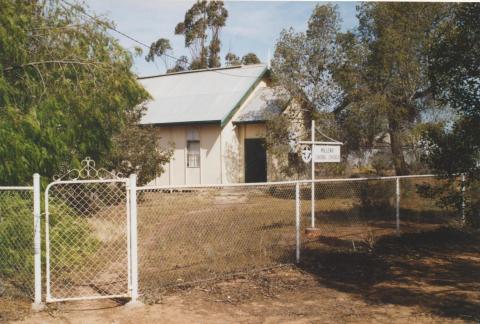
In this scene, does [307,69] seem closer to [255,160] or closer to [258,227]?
[255,160]

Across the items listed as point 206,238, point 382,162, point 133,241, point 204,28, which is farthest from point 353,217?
point 204,28

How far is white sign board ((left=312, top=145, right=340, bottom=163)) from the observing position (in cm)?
1019

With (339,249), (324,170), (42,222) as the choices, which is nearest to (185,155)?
(324,170)

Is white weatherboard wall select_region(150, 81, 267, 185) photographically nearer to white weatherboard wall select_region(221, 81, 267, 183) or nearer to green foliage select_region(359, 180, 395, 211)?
white weatherboard wall select_region(221, 81, 267, 183)

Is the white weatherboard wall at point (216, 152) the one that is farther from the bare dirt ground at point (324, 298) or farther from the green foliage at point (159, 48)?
the green foliage at point (159, 48)

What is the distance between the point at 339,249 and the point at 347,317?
3.56m

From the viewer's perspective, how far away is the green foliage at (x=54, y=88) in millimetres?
6312

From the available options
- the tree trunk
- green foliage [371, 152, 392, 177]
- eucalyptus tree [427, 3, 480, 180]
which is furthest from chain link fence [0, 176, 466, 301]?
green foliage [371, 152, 392, 177]

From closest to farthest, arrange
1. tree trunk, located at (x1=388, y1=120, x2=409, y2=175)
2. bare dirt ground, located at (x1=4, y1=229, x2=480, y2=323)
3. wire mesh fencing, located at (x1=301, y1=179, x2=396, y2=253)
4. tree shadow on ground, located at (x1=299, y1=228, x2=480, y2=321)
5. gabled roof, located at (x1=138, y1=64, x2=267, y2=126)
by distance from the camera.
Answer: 1. bare dirt ground, located at (x1=4, y1=229, x2=480, y2=323)
2. tree shadow on ground, located at (x1=299, y1=228, x2=480, y2=321)
3. wire mesh fencing, located at (x1=301, y1=179, x2=396, y2=253)
4. tree trunk, located at (x1=388, y1=120, x2=409, y2=175)
5. gabled roof, located at (x1=138, y1=64, x2=267, y2=126)

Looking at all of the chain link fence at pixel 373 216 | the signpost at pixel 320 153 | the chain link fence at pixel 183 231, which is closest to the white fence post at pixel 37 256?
the chain link fence at pixel 183 231

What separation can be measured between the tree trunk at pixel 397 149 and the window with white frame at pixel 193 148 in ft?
25.0

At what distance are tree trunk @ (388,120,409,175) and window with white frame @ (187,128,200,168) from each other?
762 centimetres

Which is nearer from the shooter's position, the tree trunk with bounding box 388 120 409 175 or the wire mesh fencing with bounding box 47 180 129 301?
the wire mesh fencing with bounding box 47 180 129 301

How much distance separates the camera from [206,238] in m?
9.59
